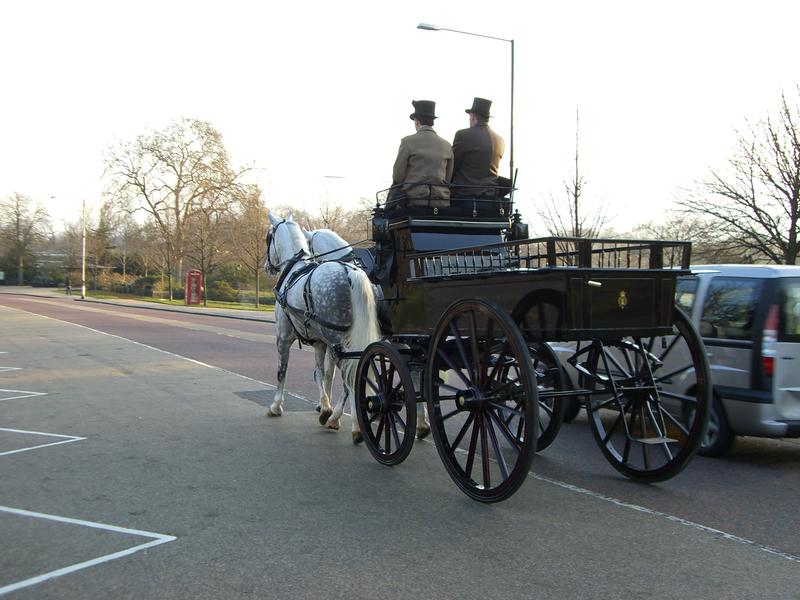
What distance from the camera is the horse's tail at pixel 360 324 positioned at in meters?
6.67

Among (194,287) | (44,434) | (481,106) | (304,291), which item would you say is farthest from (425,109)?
(194,287)

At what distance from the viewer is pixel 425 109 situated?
704 centimetres

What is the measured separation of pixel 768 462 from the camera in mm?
6359

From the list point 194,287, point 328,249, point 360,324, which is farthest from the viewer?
point 194,287

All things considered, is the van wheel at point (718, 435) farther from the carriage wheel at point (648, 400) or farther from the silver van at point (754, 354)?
the carriage wheel at point (648, 400)

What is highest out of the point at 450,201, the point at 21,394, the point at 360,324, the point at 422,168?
the point at 422,168

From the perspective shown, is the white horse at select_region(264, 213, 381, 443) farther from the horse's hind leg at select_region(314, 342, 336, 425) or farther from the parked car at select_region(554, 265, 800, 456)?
the parked car at select_region(554, 265, 800, 456)

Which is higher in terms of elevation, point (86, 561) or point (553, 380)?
point (553, 380)

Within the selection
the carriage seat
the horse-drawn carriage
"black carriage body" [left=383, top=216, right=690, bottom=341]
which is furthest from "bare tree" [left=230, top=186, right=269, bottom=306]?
"black carriage body" [left=383, top=216, right=690, bottom=341]

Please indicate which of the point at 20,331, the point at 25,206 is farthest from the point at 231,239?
the point at 25,206

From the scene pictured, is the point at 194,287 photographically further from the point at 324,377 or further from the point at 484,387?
the point at 484,387

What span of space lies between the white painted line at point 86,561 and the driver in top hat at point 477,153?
4.46 metres

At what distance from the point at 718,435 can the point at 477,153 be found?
3.64 meters

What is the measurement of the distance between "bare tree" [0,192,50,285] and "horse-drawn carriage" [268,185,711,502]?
91708 millimetres
